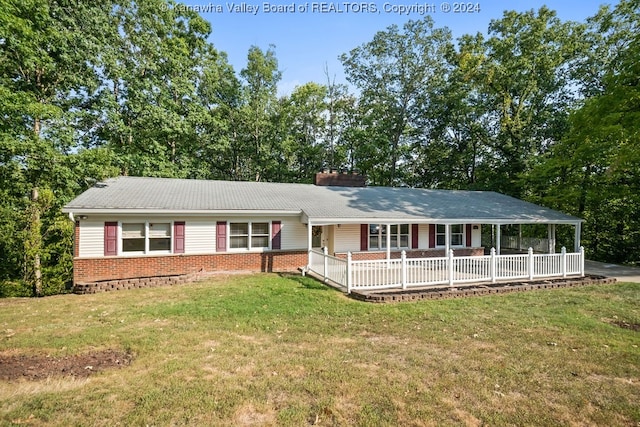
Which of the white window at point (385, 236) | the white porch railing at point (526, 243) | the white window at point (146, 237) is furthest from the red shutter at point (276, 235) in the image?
the white porch railing at point (526, 243)

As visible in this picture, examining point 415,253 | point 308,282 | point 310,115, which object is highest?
point 310,115

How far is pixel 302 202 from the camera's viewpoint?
1466 centimetres

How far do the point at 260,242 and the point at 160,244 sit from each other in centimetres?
367

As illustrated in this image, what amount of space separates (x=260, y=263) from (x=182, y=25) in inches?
856

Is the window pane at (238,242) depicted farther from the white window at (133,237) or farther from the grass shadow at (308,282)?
the white window at (133,237)

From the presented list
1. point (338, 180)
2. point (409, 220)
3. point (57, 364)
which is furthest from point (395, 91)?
point (57, 364)

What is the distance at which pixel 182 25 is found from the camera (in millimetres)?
25156

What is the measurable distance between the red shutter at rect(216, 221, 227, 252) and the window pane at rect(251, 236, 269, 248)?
1.10 metres

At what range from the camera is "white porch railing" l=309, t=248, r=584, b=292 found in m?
9.94

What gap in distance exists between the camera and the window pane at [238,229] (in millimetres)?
13062

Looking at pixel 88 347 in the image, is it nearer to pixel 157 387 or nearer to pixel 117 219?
pixel 157 387

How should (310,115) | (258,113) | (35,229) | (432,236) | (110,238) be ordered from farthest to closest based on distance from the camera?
(310,115) → (258,113) → (432,236) → (35,229) → (110,238)

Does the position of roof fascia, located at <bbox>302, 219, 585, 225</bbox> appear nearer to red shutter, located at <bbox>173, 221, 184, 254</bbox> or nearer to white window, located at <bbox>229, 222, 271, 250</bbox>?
white window, located at <bbox>229, 222, 271, 250</bbox>

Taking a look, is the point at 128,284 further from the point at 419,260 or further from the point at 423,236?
the point at 423,236
